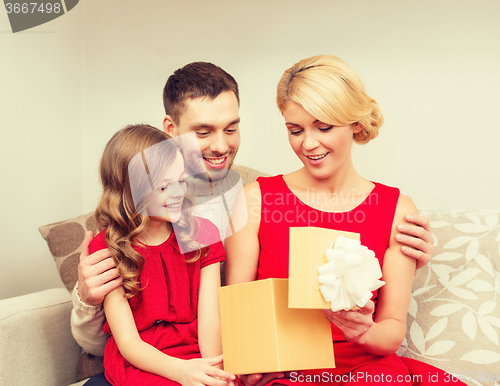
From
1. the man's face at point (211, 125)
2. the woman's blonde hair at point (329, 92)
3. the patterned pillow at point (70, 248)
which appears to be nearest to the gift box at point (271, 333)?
the woman's blonde hair at point (329, 92)

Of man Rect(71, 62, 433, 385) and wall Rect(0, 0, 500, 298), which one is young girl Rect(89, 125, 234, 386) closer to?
man Rect(71, 62, 433, 385)

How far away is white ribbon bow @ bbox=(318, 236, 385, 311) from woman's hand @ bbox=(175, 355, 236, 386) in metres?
0.30

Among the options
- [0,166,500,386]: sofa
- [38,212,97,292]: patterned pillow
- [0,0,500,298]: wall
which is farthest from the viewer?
[0,0,500,298]: wall

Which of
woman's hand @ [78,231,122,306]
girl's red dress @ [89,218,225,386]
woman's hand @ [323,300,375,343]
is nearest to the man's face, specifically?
girl's red dress @ [89,218,225,386]

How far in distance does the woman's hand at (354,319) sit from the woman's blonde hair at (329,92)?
0.43m

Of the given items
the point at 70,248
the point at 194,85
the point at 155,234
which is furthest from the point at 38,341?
the point at 194,85

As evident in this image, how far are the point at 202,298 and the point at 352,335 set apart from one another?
0.37 metres

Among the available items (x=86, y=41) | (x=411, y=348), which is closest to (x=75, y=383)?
(x=411, y=348)

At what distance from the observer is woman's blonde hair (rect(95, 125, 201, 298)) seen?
0.99 meters

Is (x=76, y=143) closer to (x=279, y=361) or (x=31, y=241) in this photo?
(x=31, y=241)

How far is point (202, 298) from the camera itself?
3.37ft

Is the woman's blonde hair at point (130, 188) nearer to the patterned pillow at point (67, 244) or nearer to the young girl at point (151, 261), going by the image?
the young girl at point (151, 261)

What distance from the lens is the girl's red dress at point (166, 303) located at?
0.99 meters

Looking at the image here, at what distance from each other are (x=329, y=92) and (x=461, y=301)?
2.24 ft
